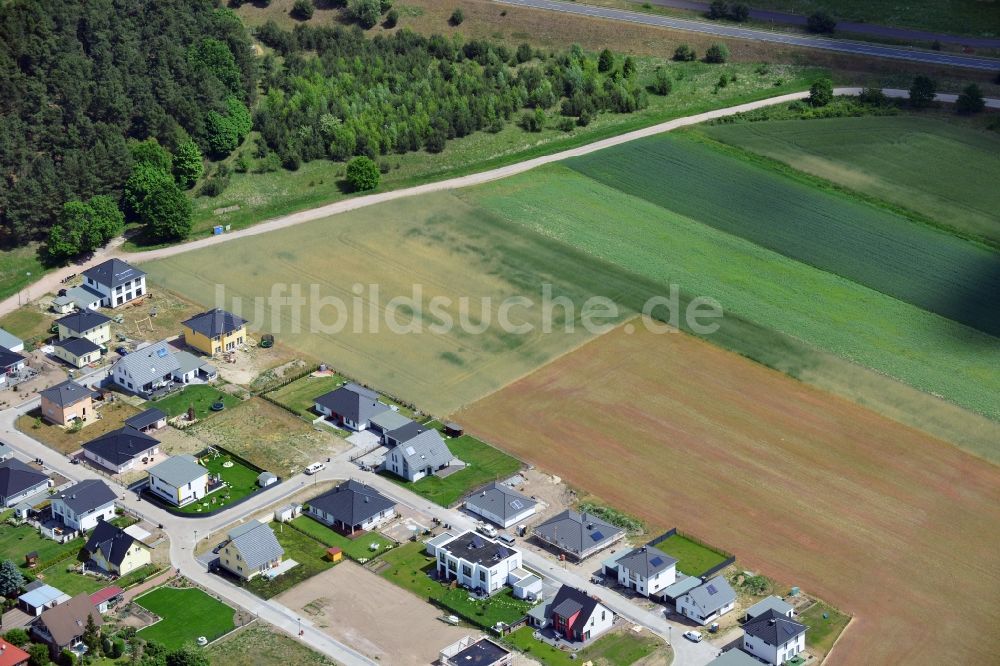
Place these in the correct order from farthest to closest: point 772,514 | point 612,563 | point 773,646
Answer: point 772,514
point 612,563
point 773,646

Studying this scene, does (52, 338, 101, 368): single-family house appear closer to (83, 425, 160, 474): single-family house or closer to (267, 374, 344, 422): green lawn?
(83, 425, 160, 474): single-family house

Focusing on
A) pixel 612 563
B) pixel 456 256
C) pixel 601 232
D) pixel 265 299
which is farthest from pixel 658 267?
pixel 612 563

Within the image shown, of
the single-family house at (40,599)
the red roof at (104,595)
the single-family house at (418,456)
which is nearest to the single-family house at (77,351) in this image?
the single-family house at (418,456)

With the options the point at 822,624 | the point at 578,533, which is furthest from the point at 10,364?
the point at 822,624

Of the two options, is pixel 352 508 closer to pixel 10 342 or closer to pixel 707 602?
pixel 707 602

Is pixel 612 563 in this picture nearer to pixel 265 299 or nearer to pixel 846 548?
pixel 846 548

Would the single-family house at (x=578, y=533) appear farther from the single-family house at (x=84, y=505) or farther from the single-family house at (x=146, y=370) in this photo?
the single-family house at (x=146, y=370)
